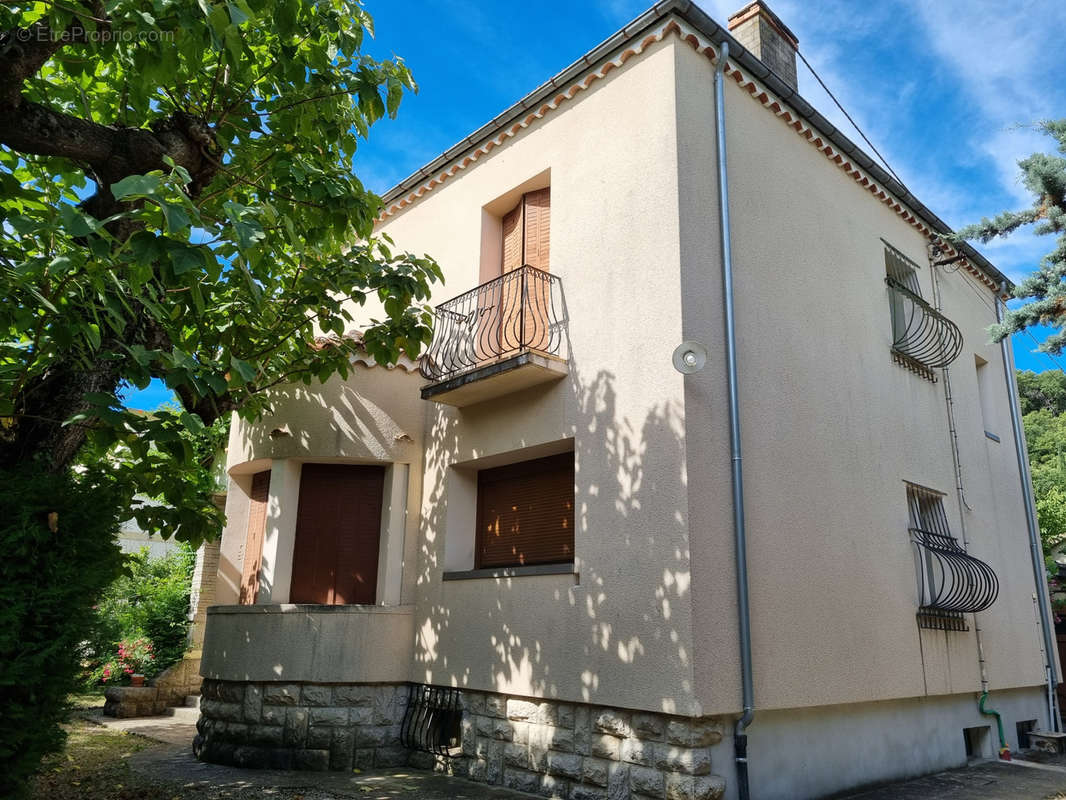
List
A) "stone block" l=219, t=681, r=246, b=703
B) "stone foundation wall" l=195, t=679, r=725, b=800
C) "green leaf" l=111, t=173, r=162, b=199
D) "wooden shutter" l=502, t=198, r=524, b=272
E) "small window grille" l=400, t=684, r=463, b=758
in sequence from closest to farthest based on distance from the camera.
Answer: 1. "green leaf" l=111, t=173, r=162, b=199
2. "stone foundation wall" l=195, t=679, r=725, b=800
3. "small window grille" l=400, t=684, r=463, b=758
4. "stone block" l=219, t=681, r=246, b=703
5. "wooden shutter" l=502, t=198, r=524, b=272

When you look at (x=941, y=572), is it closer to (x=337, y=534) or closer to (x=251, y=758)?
(x=337, y=534)

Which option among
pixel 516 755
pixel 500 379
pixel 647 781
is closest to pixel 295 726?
pixel 516 755

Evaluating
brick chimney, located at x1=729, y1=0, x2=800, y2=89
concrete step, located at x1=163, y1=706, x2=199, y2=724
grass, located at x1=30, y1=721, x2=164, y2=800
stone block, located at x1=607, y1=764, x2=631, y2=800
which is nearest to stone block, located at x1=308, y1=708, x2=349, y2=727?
grass, located at x1=30, y1=721, x2=164, y2=800

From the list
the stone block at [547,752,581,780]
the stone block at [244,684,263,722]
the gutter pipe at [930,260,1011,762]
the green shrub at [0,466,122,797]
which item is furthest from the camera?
the gutter pipe at [930,260,1011,762]

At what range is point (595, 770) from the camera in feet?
21.8

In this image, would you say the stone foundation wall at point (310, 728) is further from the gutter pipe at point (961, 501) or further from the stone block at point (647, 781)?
the gutter pipe at point (961, 501)

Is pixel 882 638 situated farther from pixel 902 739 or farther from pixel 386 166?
pixel 386 166

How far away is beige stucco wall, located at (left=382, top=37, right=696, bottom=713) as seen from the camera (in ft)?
21.6

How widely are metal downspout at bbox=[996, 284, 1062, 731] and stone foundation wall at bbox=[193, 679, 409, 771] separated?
30.1 ft

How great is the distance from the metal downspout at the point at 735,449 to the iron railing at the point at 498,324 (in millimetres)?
1685

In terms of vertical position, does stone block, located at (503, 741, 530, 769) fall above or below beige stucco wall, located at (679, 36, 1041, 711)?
below

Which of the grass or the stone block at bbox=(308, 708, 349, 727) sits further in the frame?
the stone block at bbox=(308, 708, 349, 727)

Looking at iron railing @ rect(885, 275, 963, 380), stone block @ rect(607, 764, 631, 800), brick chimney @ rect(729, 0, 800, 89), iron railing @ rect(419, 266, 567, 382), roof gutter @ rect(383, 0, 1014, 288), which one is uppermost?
brick chimney @ rect(729, 0, 800, 89)

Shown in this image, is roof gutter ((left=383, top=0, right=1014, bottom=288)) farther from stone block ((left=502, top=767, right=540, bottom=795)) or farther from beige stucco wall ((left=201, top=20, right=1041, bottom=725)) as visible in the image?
stone block ((left=502, top=767, right=540, bottom=795))
